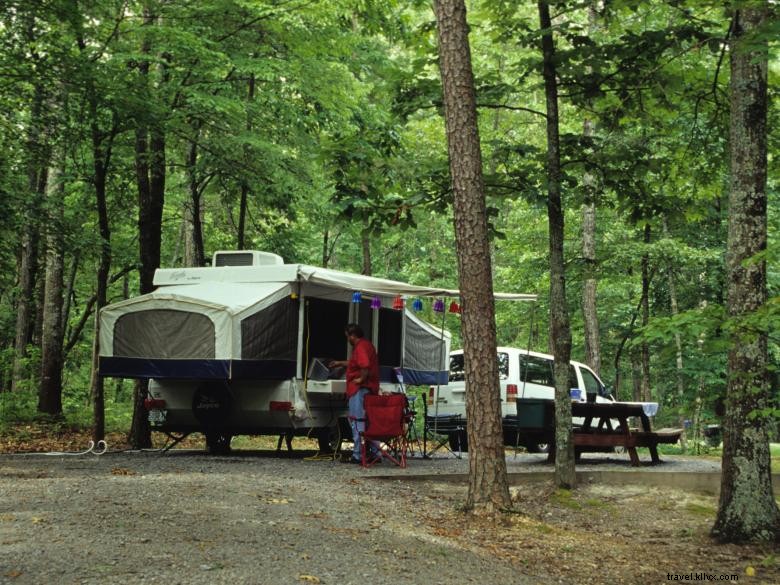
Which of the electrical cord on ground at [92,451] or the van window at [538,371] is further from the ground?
the van window at [538,371]

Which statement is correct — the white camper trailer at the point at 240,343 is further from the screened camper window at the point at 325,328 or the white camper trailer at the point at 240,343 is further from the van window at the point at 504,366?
the van window at the point at 504,366

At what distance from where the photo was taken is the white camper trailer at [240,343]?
11281mm

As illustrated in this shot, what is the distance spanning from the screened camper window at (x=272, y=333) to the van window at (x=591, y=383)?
6074mm

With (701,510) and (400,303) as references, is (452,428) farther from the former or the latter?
(701,510)

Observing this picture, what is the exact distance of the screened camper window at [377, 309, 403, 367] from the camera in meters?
14.1

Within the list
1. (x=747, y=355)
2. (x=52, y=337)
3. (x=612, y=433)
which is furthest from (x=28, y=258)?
(x=747, y=355)

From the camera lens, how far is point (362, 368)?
11.5 m

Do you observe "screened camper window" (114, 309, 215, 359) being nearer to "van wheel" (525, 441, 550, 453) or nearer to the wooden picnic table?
the wooden picnic table

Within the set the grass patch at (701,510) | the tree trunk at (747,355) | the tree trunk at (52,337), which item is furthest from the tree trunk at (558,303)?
the tree trunk at (52,337)

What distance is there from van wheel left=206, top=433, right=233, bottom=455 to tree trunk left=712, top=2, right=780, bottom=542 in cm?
759

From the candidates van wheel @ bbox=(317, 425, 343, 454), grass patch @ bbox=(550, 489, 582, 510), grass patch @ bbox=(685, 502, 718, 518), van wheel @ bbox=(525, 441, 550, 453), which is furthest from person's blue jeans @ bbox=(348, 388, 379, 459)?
van wheel @ bbox=(525, 441, 550, 453)

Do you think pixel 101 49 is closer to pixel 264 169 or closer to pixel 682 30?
pixel 264 169

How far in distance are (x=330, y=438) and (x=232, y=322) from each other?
2759 millimetres

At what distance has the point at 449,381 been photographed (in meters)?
15.1
